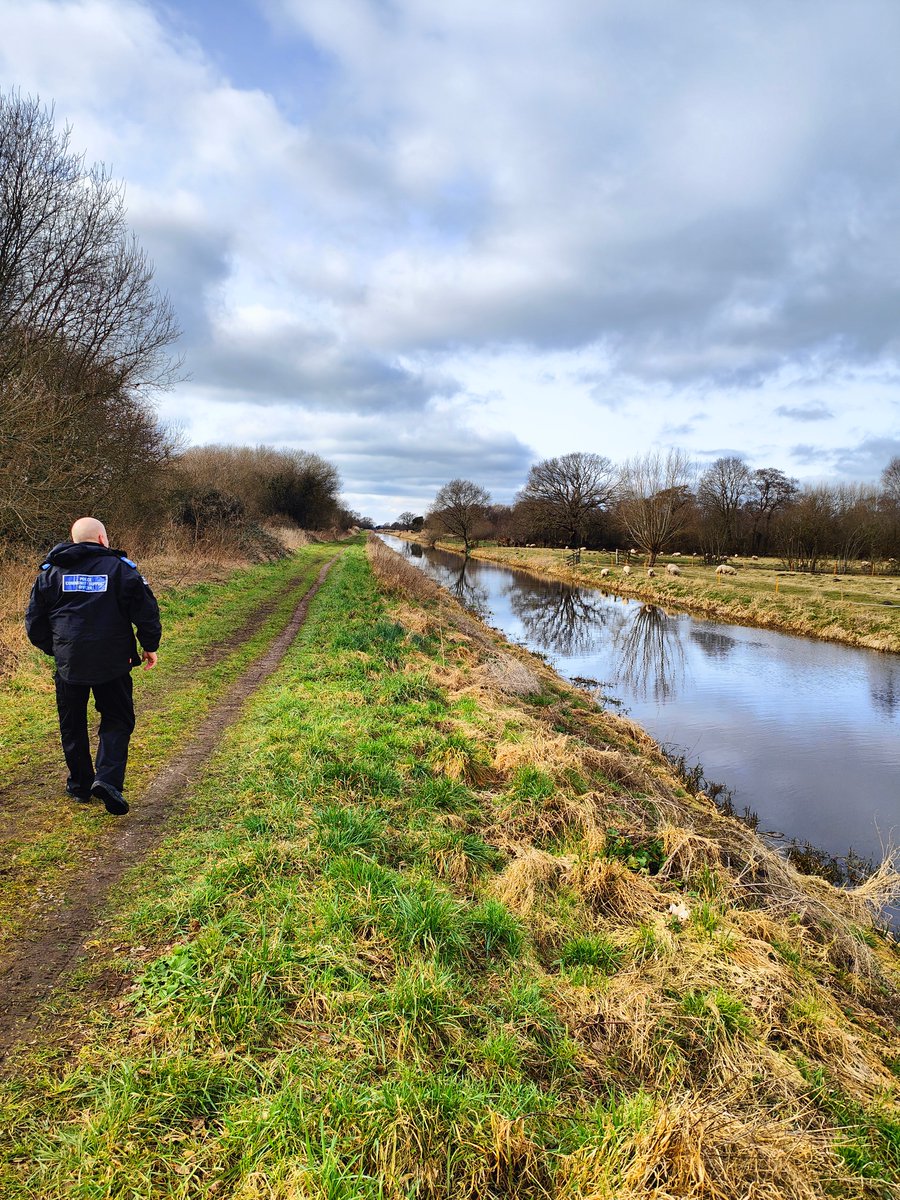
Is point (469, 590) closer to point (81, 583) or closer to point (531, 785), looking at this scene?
point (531, 785)

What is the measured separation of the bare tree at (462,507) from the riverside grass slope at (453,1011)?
62.0m

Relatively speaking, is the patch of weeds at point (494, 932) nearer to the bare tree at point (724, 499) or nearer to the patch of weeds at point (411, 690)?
the patch of weeds at point (411, 690)

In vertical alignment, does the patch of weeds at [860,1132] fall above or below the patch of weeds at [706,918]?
below

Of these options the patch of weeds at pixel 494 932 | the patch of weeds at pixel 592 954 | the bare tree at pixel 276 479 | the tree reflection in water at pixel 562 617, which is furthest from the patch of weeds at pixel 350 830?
the bare tree at pixel 276 479

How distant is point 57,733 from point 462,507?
64.1 metres

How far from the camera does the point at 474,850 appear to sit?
4566mm

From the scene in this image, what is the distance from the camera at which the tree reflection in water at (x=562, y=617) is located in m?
20.0

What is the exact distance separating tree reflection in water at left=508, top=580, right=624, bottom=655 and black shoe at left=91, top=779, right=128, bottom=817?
49.9 feet

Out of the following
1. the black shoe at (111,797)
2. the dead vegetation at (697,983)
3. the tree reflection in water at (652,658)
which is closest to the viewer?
the dead vegetation at (697,983)

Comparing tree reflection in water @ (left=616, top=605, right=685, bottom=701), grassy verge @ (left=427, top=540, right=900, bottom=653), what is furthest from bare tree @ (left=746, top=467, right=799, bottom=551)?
tree reflection in water @ (left=616, top=605, right=685, bottom=701)

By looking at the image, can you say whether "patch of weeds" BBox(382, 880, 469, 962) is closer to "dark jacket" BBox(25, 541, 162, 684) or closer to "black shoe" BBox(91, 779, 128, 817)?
"black shoe" BBox(91, 779, 128, 817)

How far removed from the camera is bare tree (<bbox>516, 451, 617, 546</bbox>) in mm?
60812

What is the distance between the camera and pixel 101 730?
4559 mm

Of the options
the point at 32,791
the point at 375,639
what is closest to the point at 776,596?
the point at 375,639
